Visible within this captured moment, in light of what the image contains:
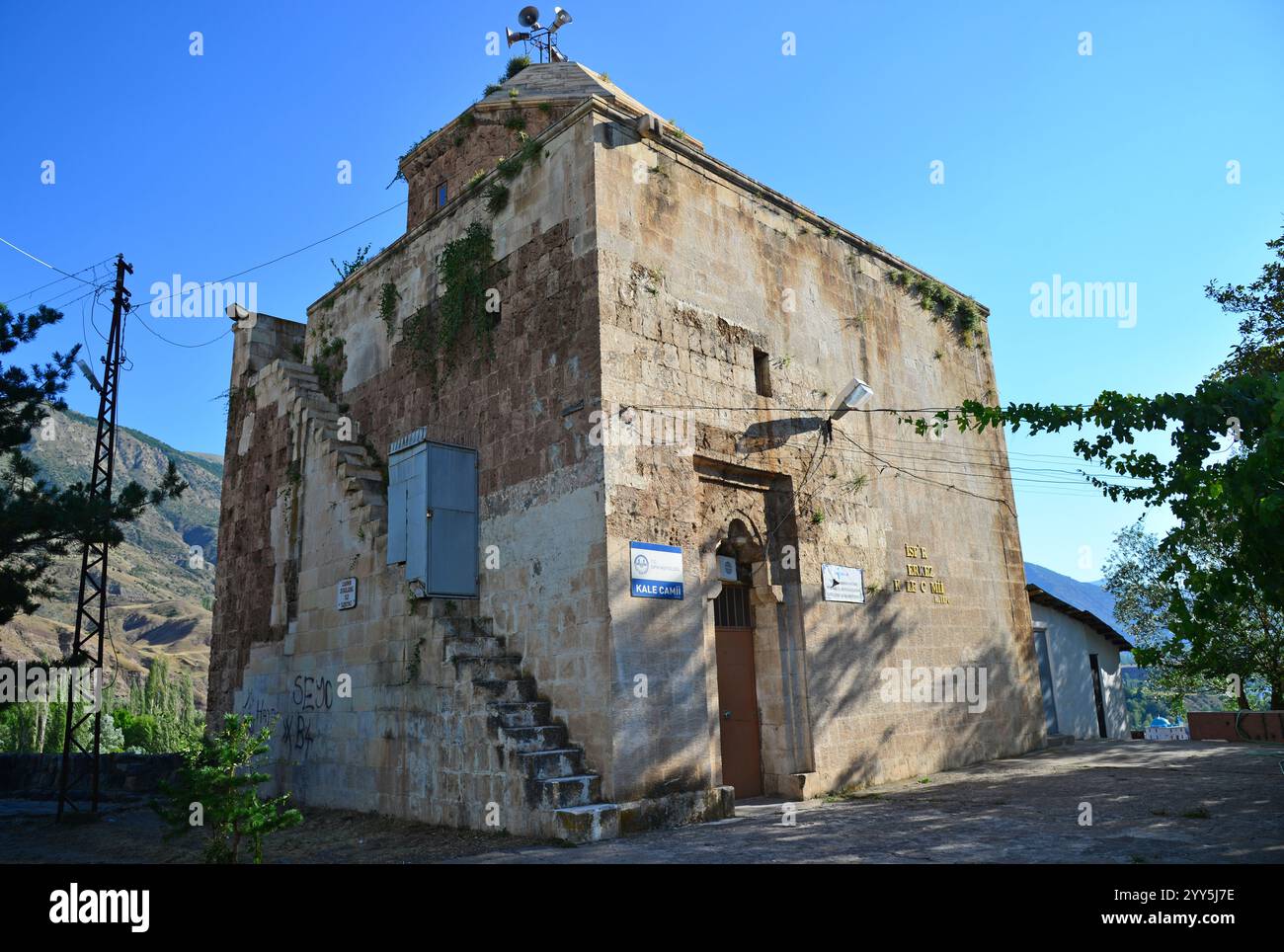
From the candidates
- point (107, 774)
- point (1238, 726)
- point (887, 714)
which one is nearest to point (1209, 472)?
point (887, 714)

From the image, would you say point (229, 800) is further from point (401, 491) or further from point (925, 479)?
point (925, 479)

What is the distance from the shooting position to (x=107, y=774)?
18.7 metres

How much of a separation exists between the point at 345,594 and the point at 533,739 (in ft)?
16.0

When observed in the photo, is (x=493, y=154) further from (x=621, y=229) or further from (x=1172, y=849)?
(x=1172, y=849)

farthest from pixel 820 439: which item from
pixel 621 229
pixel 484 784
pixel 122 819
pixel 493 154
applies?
pixel 122 819

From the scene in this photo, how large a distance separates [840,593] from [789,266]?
547 cm

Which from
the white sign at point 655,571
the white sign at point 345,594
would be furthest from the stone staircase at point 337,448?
the white sign at point 655,571

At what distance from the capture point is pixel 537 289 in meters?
11.8

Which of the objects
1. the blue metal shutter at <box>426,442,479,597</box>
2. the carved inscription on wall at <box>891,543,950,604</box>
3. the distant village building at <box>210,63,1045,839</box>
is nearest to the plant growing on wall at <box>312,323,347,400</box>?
the distant village building at <box>210,63,1045,839</box>

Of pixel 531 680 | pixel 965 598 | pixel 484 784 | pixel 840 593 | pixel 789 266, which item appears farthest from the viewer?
pixel 965 598

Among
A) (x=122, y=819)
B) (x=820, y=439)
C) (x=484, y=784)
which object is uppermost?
(x=820, y=439)

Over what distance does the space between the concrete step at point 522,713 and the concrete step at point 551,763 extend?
1.57ft

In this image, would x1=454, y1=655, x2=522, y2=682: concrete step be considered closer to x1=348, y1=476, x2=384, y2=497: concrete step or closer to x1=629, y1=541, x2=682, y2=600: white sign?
x1=629, y1=541, x2=682, y2=600: white sign
